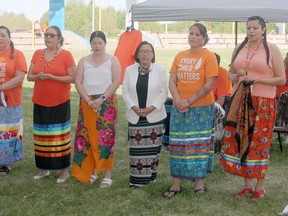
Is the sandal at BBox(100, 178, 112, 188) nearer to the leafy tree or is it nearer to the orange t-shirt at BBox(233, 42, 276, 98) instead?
the orange t-shirt at BBox(233, 42, 276, 98)

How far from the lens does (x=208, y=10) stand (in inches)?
257

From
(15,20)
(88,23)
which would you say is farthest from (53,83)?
(15,20)

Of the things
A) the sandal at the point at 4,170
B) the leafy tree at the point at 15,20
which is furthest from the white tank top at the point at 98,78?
the leafy tree at the point at 15,20

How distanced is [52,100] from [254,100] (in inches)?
82.1

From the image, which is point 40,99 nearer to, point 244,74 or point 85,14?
point 244,74

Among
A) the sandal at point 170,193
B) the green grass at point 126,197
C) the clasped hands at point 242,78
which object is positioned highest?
the clasped hands at point 242,78

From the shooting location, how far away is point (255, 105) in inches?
185

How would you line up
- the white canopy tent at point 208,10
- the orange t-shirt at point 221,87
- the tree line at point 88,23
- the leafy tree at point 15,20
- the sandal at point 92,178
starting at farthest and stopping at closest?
1. the leafy tree at point 15,20
2. the tree line at point 88,23
3. the white canopy tent at point 208,10
4. the orange t-shirt at point 221,87
5. the sandal at point 92,178

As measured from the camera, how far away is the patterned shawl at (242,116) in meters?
4.70

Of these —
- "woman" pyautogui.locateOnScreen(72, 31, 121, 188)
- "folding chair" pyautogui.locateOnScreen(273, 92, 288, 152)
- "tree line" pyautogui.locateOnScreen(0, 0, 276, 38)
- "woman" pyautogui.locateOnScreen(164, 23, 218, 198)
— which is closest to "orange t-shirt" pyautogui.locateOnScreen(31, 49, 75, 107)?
"woman" pyautogui.locateOnScreen(72, 31, 121, 188)

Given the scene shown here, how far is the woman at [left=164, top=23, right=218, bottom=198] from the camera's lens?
4.78 m

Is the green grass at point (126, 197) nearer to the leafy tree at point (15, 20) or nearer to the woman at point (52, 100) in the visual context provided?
the woman at point (52, 100)

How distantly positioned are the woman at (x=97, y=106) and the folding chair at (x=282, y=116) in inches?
103

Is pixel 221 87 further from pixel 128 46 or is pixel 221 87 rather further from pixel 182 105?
pixel 128 46
